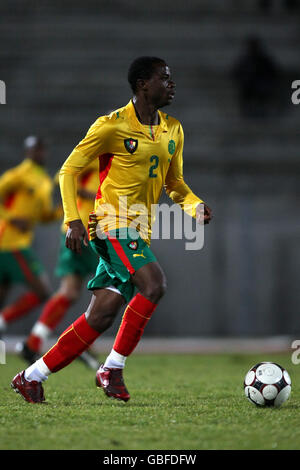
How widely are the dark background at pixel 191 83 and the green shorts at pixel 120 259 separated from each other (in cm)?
848

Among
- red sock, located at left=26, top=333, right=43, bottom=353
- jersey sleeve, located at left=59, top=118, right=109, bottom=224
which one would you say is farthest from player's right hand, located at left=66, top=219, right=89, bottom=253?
red sock, located at left=26, top=333, right=43, bottom=353

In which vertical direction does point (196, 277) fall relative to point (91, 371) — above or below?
below

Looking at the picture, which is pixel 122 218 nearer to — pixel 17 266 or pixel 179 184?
pixel 179 184

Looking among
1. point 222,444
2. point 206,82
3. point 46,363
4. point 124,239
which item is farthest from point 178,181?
point 206,82

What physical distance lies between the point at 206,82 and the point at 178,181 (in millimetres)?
9511

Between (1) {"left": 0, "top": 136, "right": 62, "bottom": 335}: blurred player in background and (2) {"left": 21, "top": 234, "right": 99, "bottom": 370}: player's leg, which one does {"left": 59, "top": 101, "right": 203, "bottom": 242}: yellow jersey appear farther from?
(1) {"left": 0, "top": 136, "right": 62, "bottom": 335}: blurred player in background

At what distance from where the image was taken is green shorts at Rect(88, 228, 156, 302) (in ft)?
14.4

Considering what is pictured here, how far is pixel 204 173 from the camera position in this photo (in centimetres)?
1362

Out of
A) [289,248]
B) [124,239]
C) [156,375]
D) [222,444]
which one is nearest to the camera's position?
[222,444]

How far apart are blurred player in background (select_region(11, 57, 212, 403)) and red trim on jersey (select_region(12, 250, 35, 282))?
390cm

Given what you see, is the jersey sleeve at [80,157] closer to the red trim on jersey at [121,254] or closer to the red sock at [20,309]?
the red trim on jersey at [121,254]

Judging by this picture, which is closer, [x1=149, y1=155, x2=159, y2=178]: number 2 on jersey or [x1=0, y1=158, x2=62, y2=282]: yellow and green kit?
[x1=149, y1=155, x2=159, y2=178]: number 2 on jersey

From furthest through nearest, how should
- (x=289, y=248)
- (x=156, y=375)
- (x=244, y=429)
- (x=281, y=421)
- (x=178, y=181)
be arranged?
(x=289, y=248) < (x=156, y=375) < (x=178, y=181) < (x=281, y=421) < (x=244, y=429)

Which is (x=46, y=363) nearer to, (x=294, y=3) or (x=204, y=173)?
(x=204, y=173)
